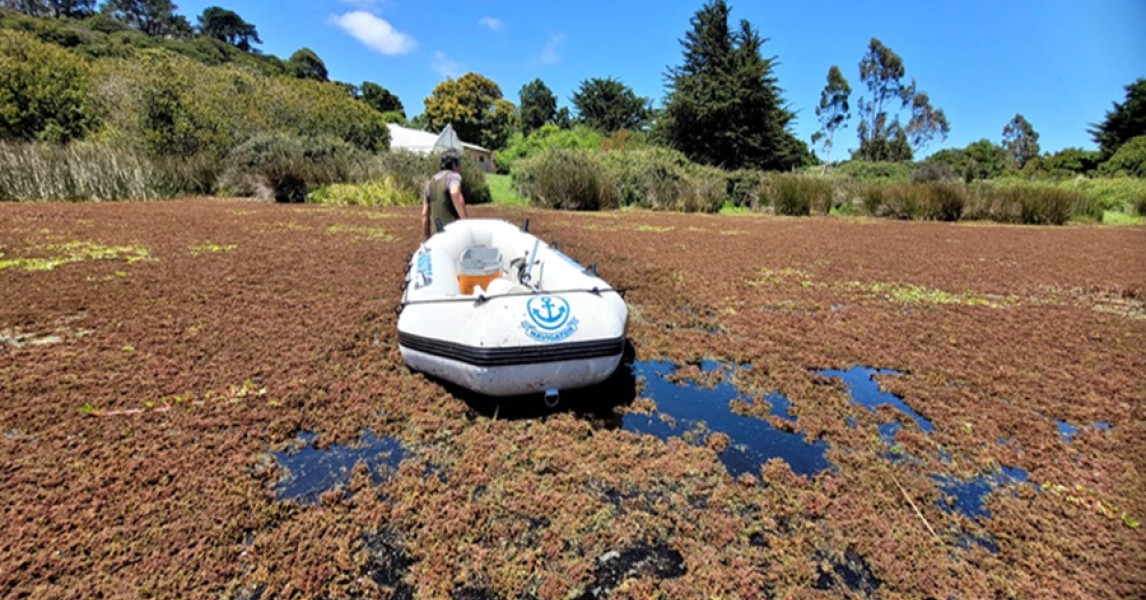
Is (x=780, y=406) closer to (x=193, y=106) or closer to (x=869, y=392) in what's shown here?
→ (x=869, y=392)

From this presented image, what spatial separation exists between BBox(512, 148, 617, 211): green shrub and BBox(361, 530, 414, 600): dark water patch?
13.5m

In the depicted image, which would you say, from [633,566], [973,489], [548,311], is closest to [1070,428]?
[973,489]

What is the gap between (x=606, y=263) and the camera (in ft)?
21.2

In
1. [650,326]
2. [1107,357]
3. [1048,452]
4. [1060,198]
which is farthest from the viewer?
[1060,198]

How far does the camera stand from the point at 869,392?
118 inches

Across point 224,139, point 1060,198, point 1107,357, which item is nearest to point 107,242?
point 1107,357

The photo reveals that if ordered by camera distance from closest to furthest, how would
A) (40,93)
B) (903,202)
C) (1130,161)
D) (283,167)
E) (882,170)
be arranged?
(283,167) < (903,202) < (40,93) < (1130,161) < (882,170)

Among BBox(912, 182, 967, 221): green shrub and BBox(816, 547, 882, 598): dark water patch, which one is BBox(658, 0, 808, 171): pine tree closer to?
BBox(912, 182, 967, 221): green shrub

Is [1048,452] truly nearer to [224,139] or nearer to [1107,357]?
[1107,357]

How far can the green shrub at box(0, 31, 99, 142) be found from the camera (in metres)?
14.7

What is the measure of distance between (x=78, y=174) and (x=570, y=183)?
1126 centimetres

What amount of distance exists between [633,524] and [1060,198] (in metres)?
17.5

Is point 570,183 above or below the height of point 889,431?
above

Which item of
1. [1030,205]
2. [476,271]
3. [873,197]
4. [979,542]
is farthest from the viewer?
[873,197]
